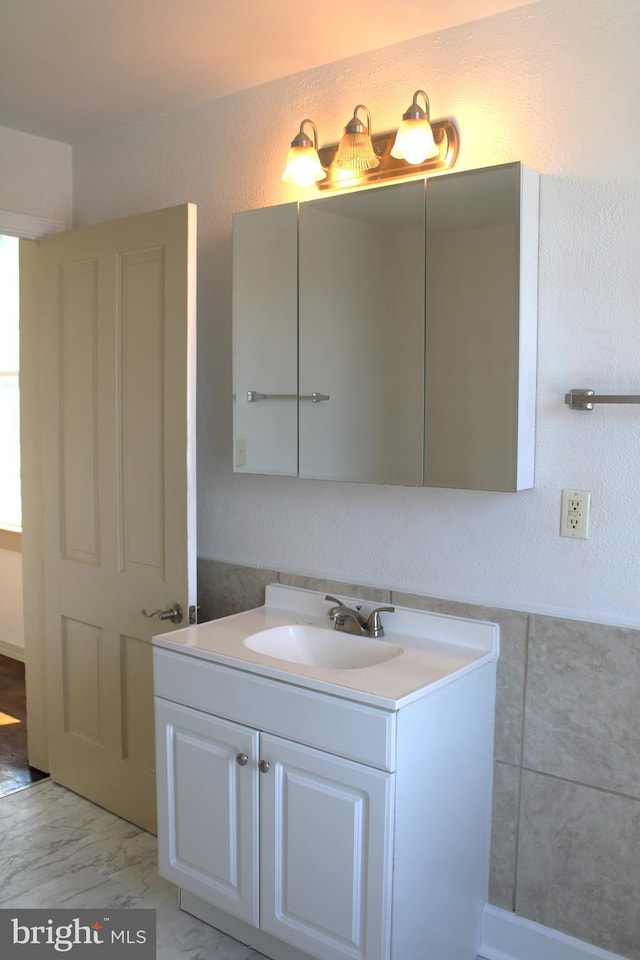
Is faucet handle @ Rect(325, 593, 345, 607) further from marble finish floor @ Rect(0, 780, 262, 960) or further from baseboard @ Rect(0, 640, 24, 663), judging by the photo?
baseboard @ Rect(0, 640, 24, 663)

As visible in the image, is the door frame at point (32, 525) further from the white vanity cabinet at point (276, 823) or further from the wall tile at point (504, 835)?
the wall tile at point (504, 835)

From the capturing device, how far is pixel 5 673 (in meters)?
4.41

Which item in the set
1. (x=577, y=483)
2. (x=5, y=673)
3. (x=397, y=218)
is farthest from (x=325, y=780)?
(x=5, y=673)

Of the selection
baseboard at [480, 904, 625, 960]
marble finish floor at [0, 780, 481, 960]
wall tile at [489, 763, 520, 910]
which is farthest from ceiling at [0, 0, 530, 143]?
marble finish floor at [0, 780, 481, 960]

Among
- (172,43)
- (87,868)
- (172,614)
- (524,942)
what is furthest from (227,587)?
(172,43)

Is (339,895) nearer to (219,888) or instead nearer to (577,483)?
(219,888)

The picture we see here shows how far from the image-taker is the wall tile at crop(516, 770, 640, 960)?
1.95 m

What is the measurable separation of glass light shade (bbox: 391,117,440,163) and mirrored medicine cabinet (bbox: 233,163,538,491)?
0.08 metres

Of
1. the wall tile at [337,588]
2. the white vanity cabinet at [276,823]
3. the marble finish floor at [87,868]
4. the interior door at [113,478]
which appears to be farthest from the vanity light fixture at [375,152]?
the marble finish floor at [87,868]

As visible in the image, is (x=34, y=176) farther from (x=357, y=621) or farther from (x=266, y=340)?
(x=357, y=621)

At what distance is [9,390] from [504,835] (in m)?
3.73

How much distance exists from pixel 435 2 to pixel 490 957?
2379mm

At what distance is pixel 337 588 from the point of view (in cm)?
245


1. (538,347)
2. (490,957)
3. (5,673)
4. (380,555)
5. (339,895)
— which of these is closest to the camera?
(339,895)
